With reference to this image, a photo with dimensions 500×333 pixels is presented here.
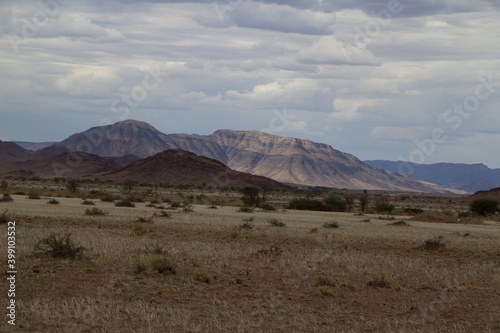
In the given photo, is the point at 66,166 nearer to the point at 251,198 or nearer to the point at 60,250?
the point at 251,198

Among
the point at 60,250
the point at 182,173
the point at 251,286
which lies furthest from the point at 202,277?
the point at 182,173

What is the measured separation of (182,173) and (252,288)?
126m

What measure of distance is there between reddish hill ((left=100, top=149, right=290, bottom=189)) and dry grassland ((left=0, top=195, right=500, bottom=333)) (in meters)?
111

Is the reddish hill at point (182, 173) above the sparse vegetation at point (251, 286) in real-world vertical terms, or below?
above

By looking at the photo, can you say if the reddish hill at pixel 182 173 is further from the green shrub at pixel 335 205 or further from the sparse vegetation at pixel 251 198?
the green shrub at pixel 335 205

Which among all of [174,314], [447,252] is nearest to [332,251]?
[447,252]

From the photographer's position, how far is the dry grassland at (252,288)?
1039 centimetres

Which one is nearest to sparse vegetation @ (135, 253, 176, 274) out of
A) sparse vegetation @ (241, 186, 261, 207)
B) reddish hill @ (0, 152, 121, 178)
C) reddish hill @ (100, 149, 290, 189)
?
sparse vegetation @ (241, 186, 261, 207)

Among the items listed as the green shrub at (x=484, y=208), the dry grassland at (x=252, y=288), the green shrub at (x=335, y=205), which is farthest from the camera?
the green shrub at (x=484, y=208)

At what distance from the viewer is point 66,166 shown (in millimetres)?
175625

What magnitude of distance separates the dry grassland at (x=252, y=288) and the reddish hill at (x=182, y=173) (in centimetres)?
11104

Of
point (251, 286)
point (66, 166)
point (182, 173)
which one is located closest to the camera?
point (251, 286)

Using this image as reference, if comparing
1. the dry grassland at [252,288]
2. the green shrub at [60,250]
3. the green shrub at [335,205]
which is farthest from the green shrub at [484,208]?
the green shrub at [60,250]

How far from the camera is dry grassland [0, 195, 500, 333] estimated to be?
34.1 feet
